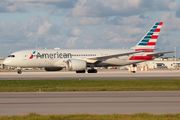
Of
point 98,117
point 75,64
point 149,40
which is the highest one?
point 149,40

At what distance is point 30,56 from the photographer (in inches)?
1901

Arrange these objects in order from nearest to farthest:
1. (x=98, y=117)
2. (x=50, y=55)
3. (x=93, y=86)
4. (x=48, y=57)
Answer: (x=98, y=117) < (x=93, y=86) < (x=48, y=57) < (x=50, y=55)

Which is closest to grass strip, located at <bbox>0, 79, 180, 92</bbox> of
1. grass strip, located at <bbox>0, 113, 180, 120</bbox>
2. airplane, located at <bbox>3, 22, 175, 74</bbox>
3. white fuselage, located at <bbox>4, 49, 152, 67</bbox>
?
grass strip, located at <bbox>0, 113, 180, 120</bbox>

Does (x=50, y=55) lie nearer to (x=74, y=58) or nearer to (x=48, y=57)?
(x=48, y=57)

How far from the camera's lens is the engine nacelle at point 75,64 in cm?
4481

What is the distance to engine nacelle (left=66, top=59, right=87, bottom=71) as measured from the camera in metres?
44.8

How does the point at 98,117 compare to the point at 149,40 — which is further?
the point at 149,40

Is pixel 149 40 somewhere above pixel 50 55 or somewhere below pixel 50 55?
above

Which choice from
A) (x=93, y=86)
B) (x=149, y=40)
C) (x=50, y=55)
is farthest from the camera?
(x=149, y=40)

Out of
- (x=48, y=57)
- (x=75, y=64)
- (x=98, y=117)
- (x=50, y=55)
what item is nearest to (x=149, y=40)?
(x=75, y=64)

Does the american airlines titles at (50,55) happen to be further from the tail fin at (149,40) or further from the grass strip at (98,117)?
the grass strip at (98,117)

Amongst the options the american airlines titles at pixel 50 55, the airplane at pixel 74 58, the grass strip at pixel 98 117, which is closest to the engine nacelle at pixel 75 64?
the airplane at pixel 74 58

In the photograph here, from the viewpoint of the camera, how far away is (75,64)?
44.9 meters

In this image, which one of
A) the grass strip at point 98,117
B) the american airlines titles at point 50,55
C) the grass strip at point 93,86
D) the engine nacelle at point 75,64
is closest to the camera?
the grass strip at point 98,117
